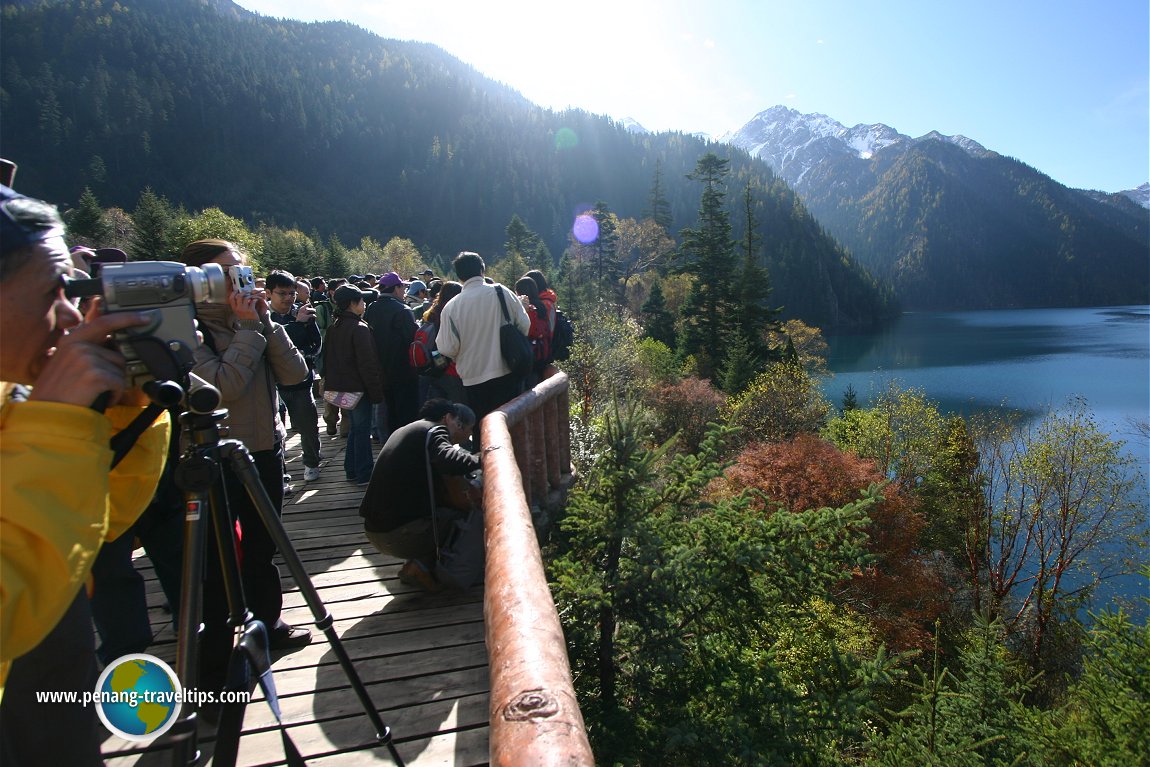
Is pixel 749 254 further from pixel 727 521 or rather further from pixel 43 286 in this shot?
pixel 43 286

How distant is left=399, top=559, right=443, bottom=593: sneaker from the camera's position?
3.74 metres

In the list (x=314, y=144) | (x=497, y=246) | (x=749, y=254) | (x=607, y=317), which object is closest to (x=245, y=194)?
(x=314, y=144)

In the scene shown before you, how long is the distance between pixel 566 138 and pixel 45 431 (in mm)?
161638

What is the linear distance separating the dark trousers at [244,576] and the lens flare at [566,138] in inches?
6152

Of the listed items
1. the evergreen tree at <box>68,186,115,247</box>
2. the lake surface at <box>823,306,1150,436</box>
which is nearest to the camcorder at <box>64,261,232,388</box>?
the lake surface at <box>823,306,1150,436</box>

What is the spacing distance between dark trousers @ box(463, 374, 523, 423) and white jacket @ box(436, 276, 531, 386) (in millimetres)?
64

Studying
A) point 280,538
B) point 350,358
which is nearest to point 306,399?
point 350,358

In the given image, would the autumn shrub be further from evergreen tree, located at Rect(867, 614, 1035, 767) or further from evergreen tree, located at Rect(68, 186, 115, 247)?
evergreen tree, located at Rect(68, 186, 115, 247)

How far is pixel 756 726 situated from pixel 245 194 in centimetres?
13712

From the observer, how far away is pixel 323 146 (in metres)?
134

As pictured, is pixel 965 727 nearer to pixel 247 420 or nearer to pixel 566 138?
pixel 247 420

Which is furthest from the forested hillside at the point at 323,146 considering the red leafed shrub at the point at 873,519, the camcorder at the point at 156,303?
the camcorder at the point at 156,303

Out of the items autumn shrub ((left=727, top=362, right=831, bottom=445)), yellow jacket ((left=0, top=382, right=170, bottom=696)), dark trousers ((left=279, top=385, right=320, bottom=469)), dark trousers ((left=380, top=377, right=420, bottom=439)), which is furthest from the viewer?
autumn shrub ((left=727, top=362, right=831, bottom=445))

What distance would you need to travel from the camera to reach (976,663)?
10.4 m
